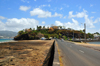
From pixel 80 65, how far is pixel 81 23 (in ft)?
147

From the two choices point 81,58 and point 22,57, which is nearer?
point 81,58

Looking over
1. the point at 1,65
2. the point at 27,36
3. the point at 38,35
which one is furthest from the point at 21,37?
the point at 1,65

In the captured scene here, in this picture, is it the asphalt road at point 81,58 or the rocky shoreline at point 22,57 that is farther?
the rocky shoreline at point 22,57

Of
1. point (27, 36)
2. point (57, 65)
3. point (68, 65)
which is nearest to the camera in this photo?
point (57, 65)

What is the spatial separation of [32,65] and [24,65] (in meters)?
0.64

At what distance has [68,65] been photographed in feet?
26.7

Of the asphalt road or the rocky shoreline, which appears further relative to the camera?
the rocky shoreline

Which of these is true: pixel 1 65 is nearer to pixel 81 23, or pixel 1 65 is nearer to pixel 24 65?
pixel 24 65

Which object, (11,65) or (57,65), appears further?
(11,65)

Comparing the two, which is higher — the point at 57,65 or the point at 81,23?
the point at 81,23

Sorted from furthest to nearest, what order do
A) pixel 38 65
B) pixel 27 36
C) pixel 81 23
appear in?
pixel 27 36
pixel 81 23
pixel 38 65

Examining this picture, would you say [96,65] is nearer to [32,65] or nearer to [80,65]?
[80,65]

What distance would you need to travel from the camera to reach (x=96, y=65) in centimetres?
829

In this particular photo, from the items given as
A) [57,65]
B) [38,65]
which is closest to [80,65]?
[57,65]
